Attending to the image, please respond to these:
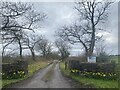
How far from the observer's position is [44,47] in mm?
103500

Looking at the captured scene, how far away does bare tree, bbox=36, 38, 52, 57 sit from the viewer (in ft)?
327

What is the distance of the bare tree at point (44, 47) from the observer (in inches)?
3919

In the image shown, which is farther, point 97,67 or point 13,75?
point 97,67

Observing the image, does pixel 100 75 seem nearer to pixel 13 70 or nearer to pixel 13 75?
pixel 13 75

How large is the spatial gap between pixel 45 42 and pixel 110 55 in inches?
2648

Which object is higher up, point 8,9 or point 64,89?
point 8,9

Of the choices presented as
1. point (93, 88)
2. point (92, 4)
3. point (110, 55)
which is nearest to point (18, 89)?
point (93, 88)

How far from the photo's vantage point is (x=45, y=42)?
342 feet

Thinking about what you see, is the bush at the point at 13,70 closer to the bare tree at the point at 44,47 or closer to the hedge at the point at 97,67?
the hedge at the point at 97,67

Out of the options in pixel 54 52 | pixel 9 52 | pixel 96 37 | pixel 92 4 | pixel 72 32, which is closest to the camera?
pixel 9 52

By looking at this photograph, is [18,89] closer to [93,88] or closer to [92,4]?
[93,88]

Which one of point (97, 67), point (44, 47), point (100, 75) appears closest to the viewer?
point (100, 75)

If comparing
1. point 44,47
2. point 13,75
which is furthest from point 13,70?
point 44,47

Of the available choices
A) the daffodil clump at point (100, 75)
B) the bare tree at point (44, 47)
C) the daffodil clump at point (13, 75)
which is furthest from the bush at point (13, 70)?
the bare tree at point (44, 47)
